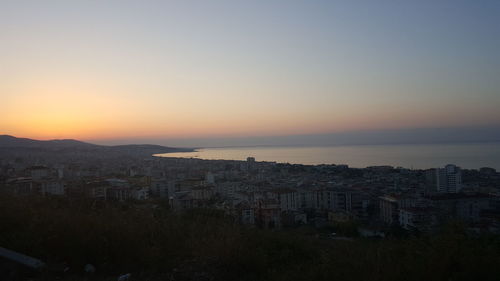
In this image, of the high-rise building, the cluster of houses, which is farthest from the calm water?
the cluster of houses

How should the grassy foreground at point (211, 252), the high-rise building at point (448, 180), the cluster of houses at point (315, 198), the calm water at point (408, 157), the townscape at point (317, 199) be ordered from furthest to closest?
the calm water at point (408, 157)
the high-rise building at point (448, 180)
the cluster of houses at point (315, 198)
the townscape at point (317, 199)
the grassy foreground at point (211, 252)

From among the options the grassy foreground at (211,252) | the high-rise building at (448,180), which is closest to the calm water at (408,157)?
the high-rise building at (448,180)

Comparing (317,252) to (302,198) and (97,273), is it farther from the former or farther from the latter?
(302,198)

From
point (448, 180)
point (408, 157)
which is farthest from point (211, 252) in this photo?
point (408, 157)

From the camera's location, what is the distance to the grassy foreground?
8.86ft

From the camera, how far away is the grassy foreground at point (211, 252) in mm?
2701

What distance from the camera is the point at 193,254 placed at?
4.02 metres

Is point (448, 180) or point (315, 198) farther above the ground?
point (448, 180)

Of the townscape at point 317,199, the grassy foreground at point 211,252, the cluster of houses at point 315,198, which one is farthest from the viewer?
the cluster of houses at point 315,198

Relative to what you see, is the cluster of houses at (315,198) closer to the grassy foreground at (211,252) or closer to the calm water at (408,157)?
the grassy foreground at (211,252)

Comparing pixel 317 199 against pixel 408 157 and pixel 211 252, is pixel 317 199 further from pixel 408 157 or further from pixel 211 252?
pixel 408 157

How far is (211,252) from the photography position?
3.68m

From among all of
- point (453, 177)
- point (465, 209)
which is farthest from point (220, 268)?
point (453, 177)

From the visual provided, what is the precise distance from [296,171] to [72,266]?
150 feet
